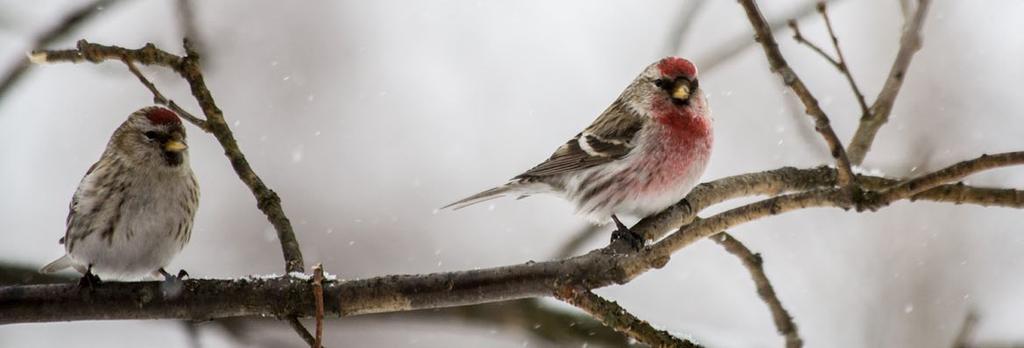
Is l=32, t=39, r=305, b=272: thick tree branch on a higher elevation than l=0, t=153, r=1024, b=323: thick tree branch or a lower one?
higher

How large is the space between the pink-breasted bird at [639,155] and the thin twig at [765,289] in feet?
1.99

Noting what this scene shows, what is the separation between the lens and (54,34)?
376cm

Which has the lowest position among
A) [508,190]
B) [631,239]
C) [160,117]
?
[631,239]

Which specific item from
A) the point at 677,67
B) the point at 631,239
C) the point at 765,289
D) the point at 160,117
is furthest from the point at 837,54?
the point at 160,117

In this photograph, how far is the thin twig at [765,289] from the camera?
3.30 meters

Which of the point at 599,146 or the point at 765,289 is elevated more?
the point at 599,146

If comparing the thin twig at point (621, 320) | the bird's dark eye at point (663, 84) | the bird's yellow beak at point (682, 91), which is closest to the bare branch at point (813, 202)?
the thin twig at point (621, 320)

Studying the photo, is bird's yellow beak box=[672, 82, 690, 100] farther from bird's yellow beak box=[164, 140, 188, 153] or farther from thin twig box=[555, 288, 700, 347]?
thin twig box=[555, 288, 700, 347]

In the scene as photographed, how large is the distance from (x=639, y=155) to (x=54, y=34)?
249 cm

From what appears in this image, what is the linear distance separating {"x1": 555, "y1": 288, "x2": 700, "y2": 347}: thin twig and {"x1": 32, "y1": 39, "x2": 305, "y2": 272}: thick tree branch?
33.6 inches

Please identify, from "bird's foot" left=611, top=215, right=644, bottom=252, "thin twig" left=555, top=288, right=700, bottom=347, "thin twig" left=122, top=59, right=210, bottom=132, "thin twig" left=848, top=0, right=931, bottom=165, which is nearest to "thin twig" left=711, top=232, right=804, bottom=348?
"bird's foot" left=611, top=215, right=644, bottom=252

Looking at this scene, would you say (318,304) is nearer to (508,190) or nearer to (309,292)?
(309,292)

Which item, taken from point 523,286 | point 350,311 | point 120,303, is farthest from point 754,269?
point 120,303

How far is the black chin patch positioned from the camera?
3.69 metres
